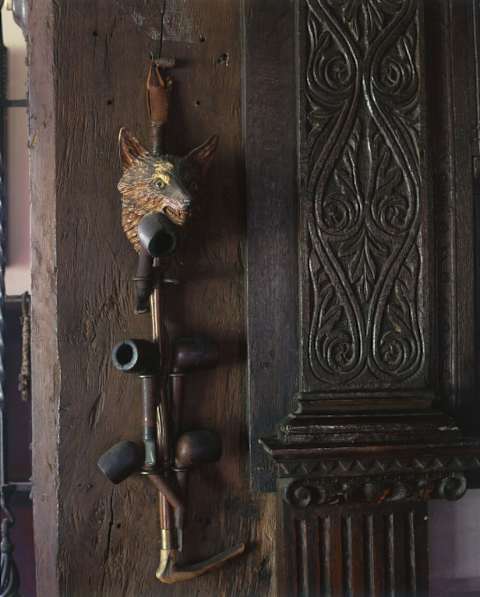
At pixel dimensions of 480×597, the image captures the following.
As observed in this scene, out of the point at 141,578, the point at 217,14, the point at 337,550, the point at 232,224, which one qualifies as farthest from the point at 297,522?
the point at 217,14

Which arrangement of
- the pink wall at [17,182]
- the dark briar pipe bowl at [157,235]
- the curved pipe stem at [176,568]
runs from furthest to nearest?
the pink wall at [17,182], the curved pipe stem at [176,568], the dark briar pipe bowl at [157,235]

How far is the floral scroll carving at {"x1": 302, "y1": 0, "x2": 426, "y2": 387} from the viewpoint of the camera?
3.49ft

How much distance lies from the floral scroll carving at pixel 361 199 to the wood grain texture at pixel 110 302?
0.16 meters

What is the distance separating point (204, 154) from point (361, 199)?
0.31 m

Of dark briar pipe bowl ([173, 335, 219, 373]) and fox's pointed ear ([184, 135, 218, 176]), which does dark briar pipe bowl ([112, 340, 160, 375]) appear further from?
fox's pointed ear ([184, 135, 218, 176])

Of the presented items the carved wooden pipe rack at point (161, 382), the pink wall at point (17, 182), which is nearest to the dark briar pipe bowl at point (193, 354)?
the carved wooden pipe rack at point (161, 382)

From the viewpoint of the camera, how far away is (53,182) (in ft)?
3.49

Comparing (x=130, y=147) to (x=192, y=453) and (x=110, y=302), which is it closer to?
(x=110, y=302)

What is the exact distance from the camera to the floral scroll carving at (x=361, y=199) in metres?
1.06

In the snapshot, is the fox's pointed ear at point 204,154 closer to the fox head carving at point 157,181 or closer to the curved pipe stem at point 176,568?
the fox head carving at point 157,181

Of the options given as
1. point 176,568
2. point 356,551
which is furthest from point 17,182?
point 356,551

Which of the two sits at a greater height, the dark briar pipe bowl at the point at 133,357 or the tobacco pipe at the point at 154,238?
the tobacco pipe at the point at 154,238

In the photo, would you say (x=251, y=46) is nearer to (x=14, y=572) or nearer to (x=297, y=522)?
(x=297, y=522)

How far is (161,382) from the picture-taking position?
1.04m
